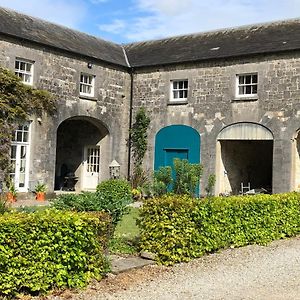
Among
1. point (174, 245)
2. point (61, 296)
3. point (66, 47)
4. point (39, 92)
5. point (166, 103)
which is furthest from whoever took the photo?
point (166, 103)

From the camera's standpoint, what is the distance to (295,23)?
65.7ft

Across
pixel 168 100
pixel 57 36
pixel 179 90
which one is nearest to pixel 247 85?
pixel 179 90

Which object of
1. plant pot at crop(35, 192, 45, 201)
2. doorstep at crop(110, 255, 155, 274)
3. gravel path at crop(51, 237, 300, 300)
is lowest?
gravel path at crop(51, 237, 300, 300)

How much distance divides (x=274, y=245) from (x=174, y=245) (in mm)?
2859

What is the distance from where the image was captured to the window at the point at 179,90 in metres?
21.0

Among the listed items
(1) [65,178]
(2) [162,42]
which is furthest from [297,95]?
(1) [65,178]

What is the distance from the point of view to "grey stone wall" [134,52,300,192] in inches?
719

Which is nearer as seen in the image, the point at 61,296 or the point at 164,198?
the point at 61,296

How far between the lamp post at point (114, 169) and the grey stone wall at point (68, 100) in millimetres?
358

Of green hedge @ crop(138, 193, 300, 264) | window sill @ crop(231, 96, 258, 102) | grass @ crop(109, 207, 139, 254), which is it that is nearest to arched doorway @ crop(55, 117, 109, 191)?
window sill @ crop(231, 96, 258, 102)

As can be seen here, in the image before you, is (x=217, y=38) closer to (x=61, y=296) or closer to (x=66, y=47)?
(x=66, y=47)

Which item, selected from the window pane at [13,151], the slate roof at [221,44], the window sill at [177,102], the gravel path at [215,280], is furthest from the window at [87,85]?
the gravel path at [215,280]

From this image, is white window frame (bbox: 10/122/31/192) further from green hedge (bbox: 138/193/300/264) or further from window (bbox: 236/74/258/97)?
green hedge (bbox: 138/193/300/264)

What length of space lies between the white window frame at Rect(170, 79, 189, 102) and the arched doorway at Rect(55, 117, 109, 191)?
3870 millimetres
